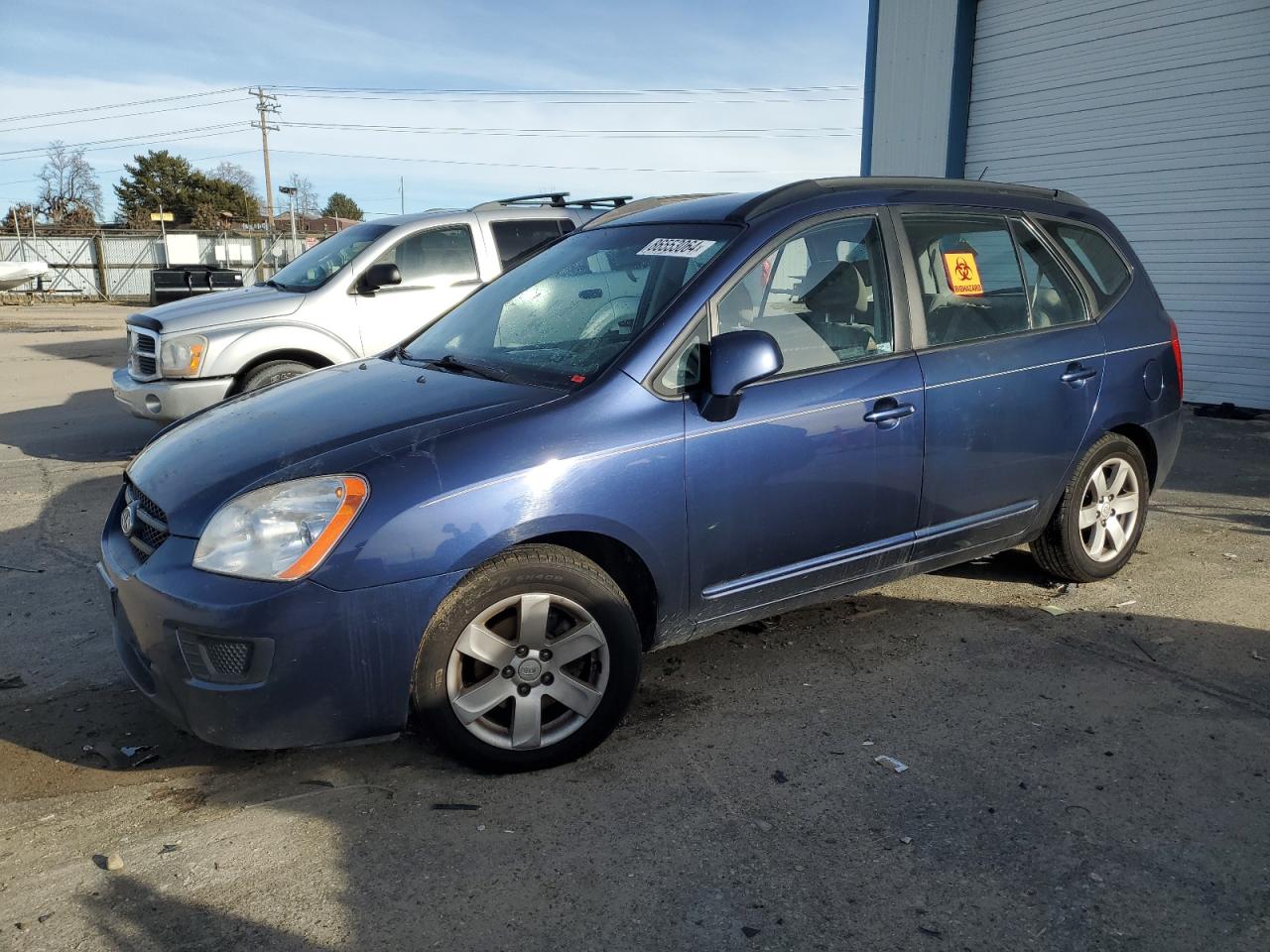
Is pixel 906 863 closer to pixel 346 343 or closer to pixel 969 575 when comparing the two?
pixel 969 575

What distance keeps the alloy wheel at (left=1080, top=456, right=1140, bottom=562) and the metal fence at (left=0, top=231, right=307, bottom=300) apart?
37.3 m

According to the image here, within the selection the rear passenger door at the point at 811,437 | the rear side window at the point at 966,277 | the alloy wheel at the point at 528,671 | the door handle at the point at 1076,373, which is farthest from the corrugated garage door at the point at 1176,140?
the alloy wheel at the point at 528,671

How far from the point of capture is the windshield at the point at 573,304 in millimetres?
3580

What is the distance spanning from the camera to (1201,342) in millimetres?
10461

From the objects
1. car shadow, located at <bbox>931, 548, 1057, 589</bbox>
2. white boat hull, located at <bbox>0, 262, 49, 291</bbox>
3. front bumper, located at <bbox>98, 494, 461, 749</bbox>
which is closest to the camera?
front bumper, located at <bbox>98, 494, 461, 749</bbox>

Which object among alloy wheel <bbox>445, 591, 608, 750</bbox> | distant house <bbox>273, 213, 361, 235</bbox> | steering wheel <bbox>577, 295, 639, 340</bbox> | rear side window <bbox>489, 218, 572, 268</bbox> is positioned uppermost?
distant house <bbox>273, 213, 361, 235</bbox>

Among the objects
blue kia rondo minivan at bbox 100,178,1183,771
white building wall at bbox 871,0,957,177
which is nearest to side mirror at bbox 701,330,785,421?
blue kia rondo minivan at bbox 100,178,1183,771

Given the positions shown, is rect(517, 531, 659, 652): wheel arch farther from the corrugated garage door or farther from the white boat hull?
the white boat hull

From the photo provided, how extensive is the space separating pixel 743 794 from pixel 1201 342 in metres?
9.51

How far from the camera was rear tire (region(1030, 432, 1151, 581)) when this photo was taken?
4.63m

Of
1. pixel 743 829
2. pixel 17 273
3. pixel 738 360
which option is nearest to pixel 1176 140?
pixel 738 360

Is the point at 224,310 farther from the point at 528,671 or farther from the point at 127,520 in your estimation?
the point at 528,671

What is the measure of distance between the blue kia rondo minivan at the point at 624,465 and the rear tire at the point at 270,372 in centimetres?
358

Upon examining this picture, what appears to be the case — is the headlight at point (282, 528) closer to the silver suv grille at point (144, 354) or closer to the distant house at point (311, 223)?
the silver suv grille at point (144, 354)
